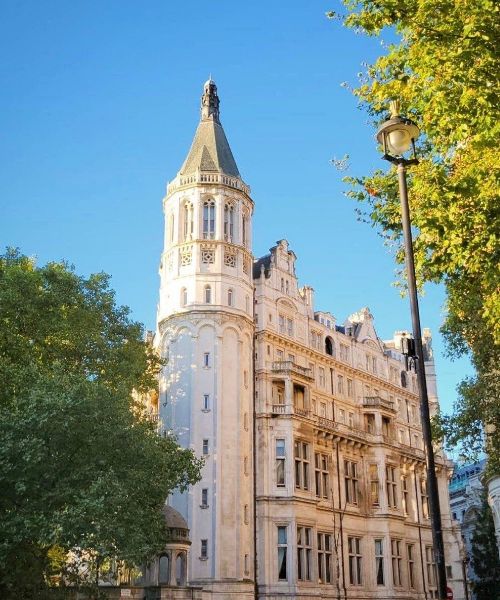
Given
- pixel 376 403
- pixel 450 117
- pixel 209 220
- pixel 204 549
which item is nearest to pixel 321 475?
pixel 376 403

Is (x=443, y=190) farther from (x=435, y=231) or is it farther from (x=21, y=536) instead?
(x=21, y=536)

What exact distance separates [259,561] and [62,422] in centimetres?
2595

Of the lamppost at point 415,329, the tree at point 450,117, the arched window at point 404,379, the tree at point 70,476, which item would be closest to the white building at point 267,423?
the arched window at point 404,379

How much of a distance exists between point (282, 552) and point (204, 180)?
27222mm

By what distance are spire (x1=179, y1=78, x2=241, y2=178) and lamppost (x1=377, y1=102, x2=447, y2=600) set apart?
4246cm

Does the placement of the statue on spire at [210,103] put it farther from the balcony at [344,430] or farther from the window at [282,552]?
the window at [282,552]

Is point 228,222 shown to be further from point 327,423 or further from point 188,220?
point 327,423

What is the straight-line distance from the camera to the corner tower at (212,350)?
48188 mm

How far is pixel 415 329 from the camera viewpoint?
1414 cm

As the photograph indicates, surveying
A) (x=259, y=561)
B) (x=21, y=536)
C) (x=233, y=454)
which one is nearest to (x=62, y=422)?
(x=21, y=536)

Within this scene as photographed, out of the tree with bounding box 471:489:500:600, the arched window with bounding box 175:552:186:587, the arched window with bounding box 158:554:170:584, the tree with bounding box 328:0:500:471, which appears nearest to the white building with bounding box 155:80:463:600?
the arched window with bounding box 158:554:170:584

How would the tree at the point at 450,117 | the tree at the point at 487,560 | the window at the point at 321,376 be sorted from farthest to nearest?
the tree at the point at 487,560
the window at the point at 321,376
the tree at the point at 450,117

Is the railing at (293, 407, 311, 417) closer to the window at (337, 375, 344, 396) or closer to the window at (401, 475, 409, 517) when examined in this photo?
the window at (337, 375, 344, 396)

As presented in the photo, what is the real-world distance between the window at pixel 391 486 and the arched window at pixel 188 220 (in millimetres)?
25740
